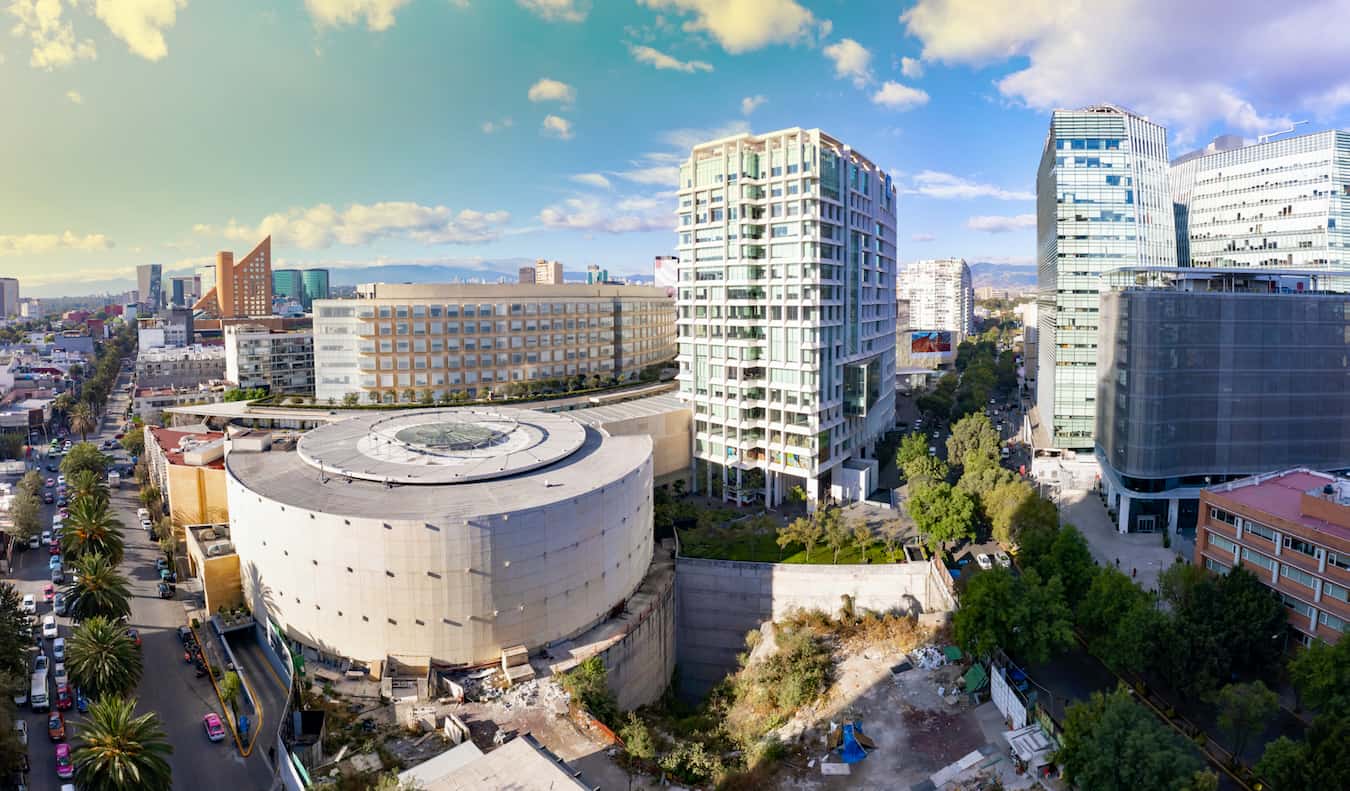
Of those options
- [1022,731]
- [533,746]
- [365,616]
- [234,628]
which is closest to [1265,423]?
[1022,731]

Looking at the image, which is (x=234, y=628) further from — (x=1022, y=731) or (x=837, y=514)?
(x=1022, y=731)

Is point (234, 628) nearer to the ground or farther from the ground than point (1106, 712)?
nearer to the ground

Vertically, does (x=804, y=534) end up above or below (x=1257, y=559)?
below

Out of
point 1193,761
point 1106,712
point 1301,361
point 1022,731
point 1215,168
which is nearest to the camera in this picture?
point 1193,761

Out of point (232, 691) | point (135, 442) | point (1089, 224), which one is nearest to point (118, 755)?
point (232, 691)

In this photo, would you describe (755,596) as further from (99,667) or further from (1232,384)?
(1232,384)

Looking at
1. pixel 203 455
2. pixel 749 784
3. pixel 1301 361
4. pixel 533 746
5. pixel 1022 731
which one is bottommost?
pixel 749 784

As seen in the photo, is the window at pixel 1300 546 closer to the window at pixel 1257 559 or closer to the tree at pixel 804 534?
the window at pixel 1257 559
